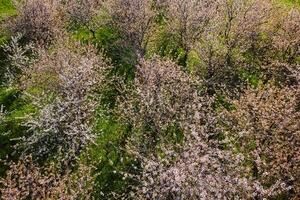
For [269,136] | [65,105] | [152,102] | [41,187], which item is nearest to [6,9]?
[65,105]

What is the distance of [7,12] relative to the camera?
58781 mm

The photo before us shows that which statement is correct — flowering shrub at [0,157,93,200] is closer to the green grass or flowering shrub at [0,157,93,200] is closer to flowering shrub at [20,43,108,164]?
flowering shrub at [20,43,108,164]

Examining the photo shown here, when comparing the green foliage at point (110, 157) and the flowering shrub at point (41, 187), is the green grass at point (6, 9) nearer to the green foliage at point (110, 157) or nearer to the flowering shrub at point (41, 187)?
the green foliage at point (110, 157)

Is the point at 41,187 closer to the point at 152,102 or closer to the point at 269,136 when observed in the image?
the point at 152,102

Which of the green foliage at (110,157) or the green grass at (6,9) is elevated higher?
the green grass at (6,9)

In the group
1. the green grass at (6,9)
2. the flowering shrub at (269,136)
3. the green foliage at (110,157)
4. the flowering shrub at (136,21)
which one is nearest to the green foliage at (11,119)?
the green foliage at (110,157)

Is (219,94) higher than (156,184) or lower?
higher

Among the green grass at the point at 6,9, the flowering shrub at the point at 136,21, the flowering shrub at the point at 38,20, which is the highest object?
the flowering shrub at the point at 136,21

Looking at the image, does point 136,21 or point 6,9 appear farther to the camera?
point 6,9

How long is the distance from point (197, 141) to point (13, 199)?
10.7 m

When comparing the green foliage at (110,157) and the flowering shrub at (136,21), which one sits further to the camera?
the flowering shrub at (136,21)

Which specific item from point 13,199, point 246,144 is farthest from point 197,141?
point 13,199

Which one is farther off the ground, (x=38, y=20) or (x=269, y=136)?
(x=269, y=136)

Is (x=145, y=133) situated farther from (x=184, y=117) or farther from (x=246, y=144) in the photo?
(x=246, y=144)
